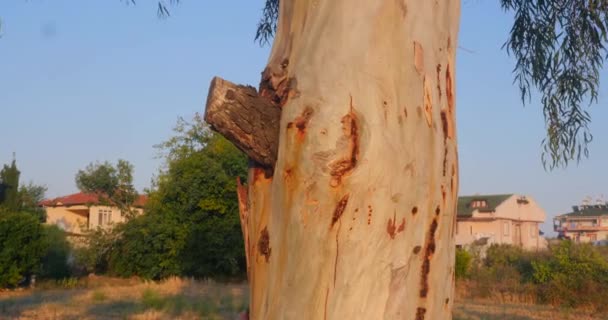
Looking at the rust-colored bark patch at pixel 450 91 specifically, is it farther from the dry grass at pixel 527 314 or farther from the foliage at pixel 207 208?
the foliage at pixel 207 208

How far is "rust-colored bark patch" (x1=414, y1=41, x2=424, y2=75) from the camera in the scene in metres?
2.63

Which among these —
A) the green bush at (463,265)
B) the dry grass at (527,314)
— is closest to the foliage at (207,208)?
the green bush at (463,265)

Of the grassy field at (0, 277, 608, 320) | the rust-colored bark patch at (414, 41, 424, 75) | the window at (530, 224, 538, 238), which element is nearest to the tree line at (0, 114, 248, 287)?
the grassy field at (0, 277, 608, 320)

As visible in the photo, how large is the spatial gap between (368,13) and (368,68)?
22cm

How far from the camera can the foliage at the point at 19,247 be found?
2522 centimetres

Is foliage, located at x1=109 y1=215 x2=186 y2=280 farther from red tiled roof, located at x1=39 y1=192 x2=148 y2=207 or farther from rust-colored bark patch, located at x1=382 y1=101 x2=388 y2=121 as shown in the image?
rust-colored bark patch, located at x1=382 y1=101 x2=388 y2=121

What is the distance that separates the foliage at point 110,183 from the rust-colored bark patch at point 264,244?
43983 millimetres

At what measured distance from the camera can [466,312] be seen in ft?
54.2

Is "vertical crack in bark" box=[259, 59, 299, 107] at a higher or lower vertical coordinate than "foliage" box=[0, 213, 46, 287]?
higher

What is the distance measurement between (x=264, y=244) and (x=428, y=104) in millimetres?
756

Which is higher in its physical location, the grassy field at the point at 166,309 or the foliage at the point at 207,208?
the foliage at the point at 207,208

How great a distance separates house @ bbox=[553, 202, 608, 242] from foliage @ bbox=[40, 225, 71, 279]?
45.2m

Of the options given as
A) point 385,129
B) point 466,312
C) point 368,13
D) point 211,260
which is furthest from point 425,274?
point 211,260

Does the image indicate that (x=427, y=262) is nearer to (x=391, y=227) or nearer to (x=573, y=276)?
(x=391, y=227)
